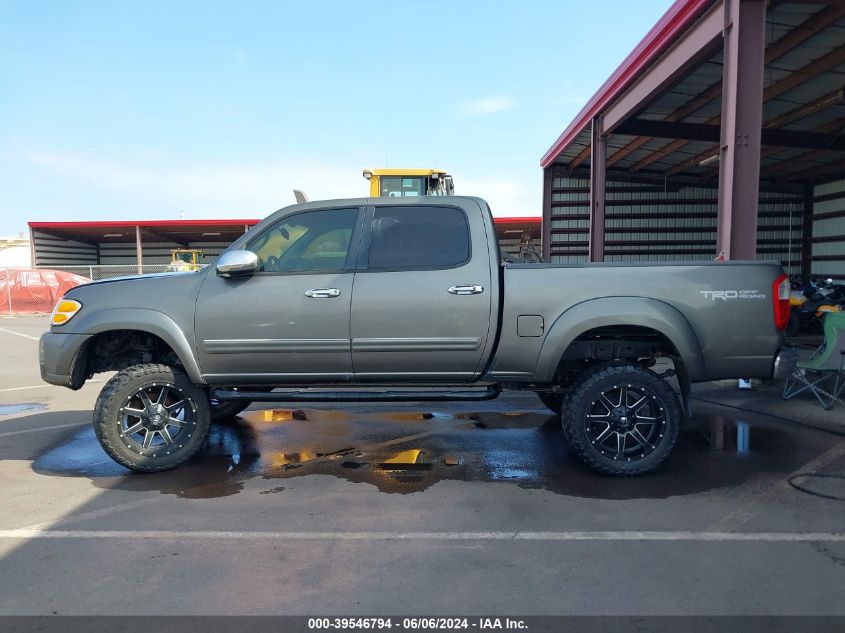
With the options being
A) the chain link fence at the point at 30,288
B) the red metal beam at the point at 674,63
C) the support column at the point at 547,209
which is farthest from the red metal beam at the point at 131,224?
the red metal beam at the point at 674,63

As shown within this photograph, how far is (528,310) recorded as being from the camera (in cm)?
446

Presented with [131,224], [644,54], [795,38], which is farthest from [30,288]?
[795,38]

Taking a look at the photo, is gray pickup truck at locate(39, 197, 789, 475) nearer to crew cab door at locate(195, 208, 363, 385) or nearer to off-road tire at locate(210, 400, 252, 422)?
crew cab door at locate(195, 208, 363, 385)

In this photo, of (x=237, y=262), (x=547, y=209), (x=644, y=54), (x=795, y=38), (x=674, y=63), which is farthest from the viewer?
(x=547, y=209)

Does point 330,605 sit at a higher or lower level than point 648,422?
lower

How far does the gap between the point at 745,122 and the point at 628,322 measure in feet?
15.6

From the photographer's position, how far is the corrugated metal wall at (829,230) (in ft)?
68.2

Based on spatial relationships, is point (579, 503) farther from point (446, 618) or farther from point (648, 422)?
point (446, 618)

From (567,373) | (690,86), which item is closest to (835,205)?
(690,86)

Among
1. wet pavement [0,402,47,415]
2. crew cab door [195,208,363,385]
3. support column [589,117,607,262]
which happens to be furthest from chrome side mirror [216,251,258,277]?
support column [589,117,607,262]

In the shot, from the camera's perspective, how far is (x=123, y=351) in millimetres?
5023

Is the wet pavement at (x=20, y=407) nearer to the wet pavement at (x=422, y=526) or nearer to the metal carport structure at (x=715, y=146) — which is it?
the wet pavement at (x=422, y=526)

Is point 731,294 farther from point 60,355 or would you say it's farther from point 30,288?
point 30,288

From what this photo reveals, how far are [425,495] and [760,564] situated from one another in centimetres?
204
